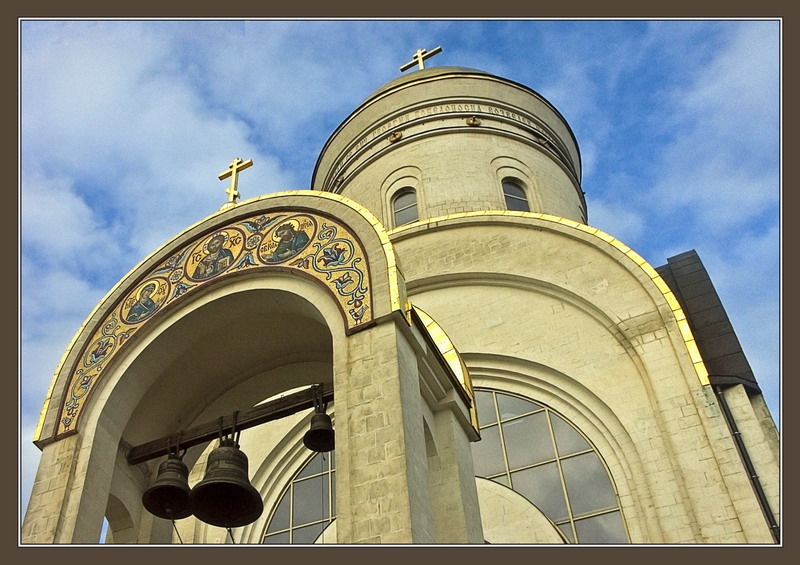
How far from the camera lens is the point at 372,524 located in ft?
15.6

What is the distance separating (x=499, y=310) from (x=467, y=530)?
606cm

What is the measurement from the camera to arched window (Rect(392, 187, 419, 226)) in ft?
46.9

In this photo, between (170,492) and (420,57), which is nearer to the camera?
(170,492)

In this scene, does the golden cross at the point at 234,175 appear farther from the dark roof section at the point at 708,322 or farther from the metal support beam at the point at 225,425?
the dark roof section at the point at 708,322

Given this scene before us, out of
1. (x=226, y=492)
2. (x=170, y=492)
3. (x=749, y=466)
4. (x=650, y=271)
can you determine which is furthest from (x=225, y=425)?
(x=650, y=271)

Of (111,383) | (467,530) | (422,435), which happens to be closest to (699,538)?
(467,530)

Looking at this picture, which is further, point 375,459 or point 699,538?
point 699,538

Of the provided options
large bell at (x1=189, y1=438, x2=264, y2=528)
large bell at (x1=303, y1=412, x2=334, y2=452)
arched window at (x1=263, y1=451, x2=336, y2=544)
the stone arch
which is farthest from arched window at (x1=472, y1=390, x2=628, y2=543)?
large bell at (x1=189, y1=438, x2=264, y2=528)

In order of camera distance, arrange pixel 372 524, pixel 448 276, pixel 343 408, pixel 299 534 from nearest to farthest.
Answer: pixel 372 524 → pixel 343 408 → pixel 299 534 → pixel 448 276

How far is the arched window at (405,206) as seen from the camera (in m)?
14.3

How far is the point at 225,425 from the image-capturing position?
662cm

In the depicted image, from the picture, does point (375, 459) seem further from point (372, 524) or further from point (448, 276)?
point (448, 276)

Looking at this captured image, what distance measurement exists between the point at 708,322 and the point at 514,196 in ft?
13.9

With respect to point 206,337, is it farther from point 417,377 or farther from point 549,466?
point 549,466
